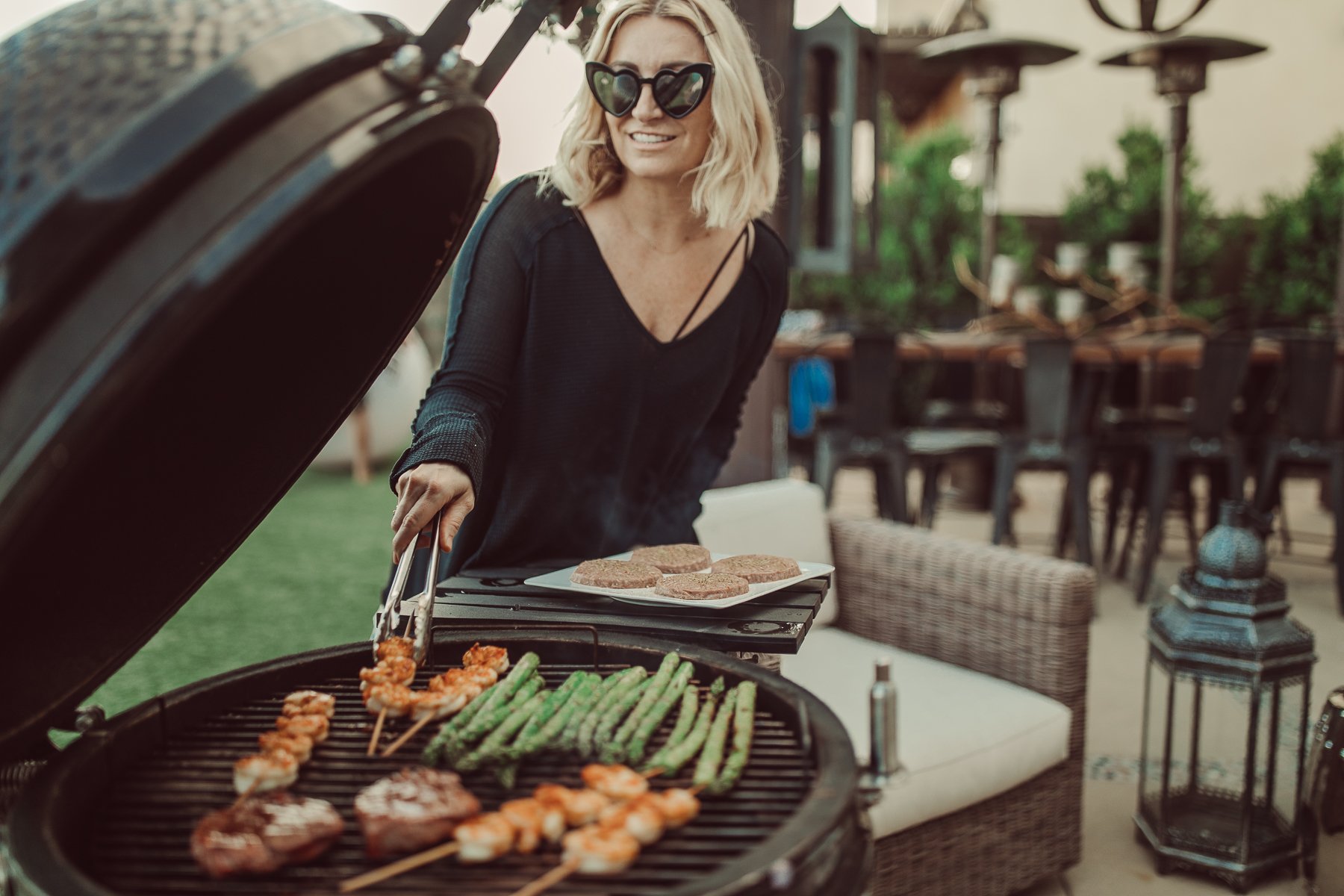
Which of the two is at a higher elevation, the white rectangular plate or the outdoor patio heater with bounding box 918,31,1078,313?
the outdoor patio heater with bounding box 918,31,1078,313

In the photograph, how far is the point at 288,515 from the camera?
26.2 ft

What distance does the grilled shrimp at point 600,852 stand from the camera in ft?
3.46

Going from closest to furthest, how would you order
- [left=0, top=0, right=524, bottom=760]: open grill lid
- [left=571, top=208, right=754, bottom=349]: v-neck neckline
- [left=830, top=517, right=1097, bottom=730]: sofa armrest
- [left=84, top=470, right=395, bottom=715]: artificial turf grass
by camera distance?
1. [left=0, top=0, right=524, bottom=760]: open grill lid
2. [left=571, top=208, right=754, bottom=349]: v-neck neckline
3. [left=830, top=517, right=1097, bottom=730]: sofa armrest
4. [left=84, top=470, right=395, bottom=715]: artificial turf grass

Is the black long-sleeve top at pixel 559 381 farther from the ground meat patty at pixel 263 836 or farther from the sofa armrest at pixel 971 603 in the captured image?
the sofa armrest at pixel 971 603

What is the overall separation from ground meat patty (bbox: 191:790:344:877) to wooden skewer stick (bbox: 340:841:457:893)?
0.06 metres

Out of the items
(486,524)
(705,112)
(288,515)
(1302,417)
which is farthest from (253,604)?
(1302,417)

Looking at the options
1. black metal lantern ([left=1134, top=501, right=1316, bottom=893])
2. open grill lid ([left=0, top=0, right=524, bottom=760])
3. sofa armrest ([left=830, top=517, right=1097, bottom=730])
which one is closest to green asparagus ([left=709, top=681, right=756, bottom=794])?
open grill lid ([left=0, top=0, right=524, bottom=760])

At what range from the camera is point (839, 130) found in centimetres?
511

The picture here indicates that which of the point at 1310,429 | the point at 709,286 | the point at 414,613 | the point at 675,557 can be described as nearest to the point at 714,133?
the point at 709,286

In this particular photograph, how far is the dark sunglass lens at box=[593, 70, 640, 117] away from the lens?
1.90 meters

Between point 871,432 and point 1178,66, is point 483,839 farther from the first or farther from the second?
point 1178,66

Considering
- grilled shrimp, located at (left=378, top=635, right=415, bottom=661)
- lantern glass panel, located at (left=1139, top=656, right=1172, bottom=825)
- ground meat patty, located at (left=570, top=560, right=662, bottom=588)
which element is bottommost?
lantern glass panel, located at (left=1139, top=656, right=1172, bottom=825)

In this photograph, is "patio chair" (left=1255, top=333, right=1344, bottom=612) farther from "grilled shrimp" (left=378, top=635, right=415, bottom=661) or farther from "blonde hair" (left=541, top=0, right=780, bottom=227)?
"grilled shrimp" (left=378, top=635, right=415, bottom=661)

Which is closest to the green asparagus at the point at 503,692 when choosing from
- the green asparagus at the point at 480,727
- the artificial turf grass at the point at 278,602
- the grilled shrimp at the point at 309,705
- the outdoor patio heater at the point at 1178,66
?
the green asparagus at the point at 480,727
